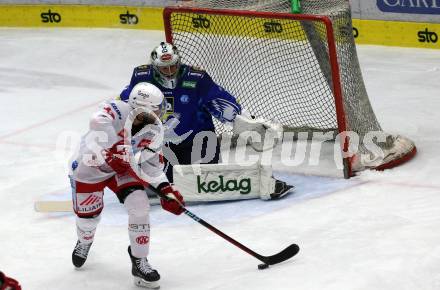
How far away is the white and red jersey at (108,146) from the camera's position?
4.98m

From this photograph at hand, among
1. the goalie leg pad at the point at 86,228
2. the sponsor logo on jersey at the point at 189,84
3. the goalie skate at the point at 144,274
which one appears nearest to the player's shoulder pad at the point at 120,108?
the goalie leg pad at the point at 86,228

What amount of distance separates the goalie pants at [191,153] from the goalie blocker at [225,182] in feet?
1.03

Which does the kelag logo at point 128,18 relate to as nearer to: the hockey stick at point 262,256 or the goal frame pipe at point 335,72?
the goal frame pipe at point 335,72

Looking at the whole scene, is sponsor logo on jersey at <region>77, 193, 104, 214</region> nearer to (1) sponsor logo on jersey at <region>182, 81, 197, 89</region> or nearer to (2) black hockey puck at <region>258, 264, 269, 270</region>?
(2) black hockey puck at <region>258, 264, 269, 270</region>

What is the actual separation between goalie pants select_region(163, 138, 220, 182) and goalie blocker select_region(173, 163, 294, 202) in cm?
31

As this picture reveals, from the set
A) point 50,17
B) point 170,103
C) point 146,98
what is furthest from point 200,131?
point 50,17

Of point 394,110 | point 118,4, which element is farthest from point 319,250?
point 118,4

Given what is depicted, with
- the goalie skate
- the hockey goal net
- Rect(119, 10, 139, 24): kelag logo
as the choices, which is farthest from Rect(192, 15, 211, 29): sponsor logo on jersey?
Rect(119, 10, 139, 24): kelag logo

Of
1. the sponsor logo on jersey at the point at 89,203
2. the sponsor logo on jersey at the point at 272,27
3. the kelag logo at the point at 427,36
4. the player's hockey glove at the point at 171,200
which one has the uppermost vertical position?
the sponsor logo on jersey at the point at 272,27

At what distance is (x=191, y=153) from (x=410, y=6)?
11.0 ft

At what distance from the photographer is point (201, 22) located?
7.02m

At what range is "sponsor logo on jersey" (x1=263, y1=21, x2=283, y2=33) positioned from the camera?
7.01 metres

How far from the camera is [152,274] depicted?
4.95 metres

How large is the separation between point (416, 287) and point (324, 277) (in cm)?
45
